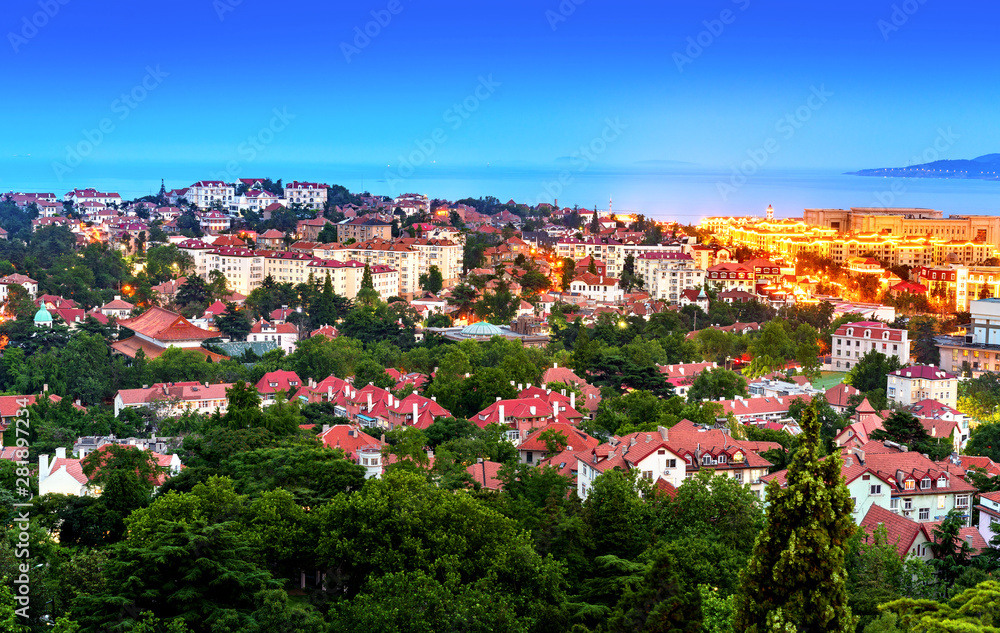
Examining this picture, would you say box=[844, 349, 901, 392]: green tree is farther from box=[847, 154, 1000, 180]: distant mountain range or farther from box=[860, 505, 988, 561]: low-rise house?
box=[847, 154, 1000, 180]: distant mountain range

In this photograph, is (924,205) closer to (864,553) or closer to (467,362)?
(467,362)

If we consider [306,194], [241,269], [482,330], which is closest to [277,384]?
[482,330]

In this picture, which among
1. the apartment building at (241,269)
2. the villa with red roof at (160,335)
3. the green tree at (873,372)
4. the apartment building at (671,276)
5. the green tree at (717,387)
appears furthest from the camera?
the apartment building at (671,276)

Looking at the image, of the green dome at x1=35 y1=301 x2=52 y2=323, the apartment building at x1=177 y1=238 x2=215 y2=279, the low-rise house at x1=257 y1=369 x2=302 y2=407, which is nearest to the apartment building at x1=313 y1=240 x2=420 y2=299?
the apartment building at x1=177 y1=238 x2=215 y2=279

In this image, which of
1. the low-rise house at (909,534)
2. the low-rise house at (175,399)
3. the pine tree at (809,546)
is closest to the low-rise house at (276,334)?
the low-rise house at (175,399)

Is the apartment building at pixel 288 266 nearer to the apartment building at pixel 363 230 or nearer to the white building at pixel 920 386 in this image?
the apartment building at pixel 363 230

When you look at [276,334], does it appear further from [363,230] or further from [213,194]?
[213,194]
